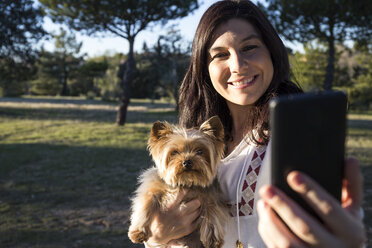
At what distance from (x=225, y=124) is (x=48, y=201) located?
233 inches

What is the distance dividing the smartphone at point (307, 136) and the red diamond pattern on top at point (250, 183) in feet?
3.53

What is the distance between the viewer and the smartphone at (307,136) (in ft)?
3.02

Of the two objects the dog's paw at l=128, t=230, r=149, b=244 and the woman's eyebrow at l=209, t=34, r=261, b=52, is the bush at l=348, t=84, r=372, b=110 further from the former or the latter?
the dog's paw at l=128, t=230, r=149, b=244

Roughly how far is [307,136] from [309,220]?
0.79 feet

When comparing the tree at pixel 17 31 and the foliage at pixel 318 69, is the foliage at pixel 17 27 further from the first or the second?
the foliage at pixel 318 69

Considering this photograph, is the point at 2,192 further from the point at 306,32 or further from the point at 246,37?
the point at 306,32

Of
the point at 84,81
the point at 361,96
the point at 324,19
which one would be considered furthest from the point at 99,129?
the point at 84,81

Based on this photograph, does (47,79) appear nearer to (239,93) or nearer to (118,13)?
(118,13)

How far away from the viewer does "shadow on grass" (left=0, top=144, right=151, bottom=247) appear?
577 centimetres

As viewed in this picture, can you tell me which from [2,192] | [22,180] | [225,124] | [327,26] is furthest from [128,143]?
[327,26]

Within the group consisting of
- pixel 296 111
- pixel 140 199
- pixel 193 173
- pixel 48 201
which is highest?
pixel 296 111

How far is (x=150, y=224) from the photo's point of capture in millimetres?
2500

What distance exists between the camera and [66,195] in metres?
7.68

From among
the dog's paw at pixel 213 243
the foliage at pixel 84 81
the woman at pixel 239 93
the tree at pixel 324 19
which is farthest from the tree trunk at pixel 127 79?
the foliage at pixel 84 81
